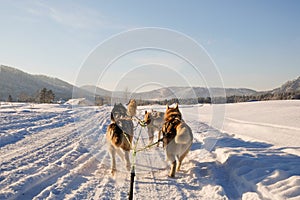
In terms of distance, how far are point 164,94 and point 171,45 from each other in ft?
12.4

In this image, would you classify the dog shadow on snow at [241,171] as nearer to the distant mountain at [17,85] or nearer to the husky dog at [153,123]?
the husky dog at [153,123]

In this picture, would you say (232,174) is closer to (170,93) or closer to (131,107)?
(131,107)

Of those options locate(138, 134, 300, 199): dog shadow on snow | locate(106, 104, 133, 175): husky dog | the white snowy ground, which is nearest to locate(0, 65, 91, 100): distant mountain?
the white snowy ground

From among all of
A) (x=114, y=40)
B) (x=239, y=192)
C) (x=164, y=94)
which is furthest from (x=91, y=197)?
(x=164, y=94)

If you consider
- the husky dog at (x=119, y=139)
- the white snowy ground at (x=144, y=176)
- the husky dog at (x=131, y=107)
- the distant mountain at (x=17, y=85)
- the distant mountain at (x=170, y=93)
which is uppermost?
the distant mountain at (x=17, y=85)

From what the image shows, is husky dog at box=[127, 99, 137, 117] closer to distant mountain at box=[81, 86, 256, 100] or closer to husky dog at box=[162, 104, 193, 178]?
distant mountain at box=[81, 86, 256, 100]

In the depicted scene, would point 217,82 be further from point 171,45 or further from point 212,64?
point 171,45

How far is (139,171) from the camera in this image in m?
6.69

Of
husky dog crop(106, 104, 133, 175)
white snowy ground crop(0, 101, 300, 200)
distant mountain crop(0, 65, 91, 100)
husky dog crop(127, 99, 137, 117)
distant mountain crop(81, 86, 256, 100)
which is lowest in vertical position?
white snowy ground crop(0, 101, 300, 200)

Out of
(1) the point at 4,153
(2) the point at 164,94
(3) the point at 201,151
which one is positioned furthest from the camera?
(2) the point at 164,94

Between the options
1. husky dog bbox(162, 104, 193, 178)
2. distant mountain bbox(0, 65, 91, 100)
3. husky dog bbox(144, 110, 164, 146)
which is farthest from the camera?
distant mountain bbox(0, 65, 91, 100)

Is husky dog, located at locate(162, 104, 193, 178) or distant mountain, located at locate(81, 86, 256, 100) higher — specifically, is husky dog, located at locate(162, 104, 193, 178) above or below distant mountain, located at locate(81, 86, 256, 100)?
below

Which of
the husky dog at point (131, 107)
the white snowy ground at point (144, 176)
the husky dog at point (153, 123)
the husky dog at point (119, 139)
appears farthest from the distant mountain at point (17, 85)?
the husky dog at point (119, 139)

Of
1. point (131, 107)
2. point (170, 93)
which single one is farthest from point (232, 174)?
point (170, 93)
